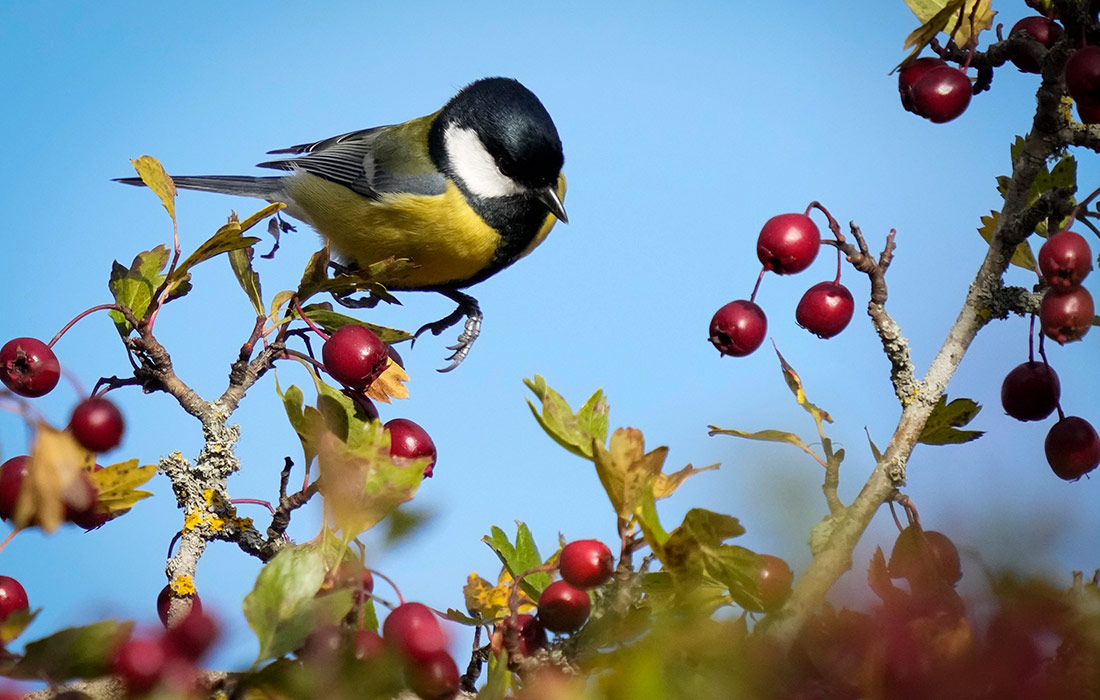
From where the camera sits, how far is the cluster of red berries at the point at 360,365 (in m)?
1.00

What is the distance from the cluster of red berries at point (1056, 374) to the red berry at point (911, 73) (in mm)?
246

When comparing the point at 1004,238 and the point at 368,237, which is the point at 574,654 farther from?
the point at 368,237

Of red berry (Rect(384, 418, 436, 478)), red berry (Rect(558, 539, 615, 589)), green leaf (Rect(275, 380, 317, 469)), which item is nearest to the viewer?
red berry (Rect(558, 539, 615, 589))

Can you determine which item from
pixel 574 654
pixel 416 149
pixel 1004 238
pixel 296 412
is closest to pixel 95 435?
pixel 296 412

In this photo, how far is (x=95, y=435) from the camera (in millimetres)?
896

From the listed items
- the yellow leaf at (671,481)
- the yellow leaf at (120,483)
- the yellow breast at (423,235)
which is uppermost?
the yellow breast at (423,235)

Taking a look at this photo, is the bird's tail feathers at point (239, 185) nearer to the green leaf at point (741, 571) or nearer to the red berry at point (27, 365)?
the red berry at point (27, 365)

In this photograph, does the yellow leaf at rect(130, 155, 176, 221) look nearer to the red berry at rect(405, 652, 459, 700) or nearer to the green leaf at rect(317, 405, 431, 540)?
the green leaf at rect(317, 405, 431, 540)

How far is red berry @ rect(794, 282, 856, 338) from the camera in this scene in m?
0.95

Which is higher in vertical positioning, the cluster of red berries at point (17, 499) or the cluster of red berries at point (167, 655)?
the cluster of red berries at point (17, 499)

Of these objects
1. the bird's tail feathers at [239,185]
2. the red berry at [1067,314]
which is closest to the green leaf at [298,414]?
the red berry at [1067,314]

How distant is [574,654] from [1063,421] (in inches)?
20.2

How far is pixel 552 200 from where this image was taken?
8.16ft

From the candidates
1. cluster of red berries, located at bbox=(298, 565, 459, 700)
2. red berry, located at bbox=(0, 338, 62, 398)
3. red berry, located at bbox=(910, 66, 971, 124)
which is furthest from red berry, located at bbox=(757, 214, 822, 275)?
red berry, located at bbox=(0, 338, 62, 398)
